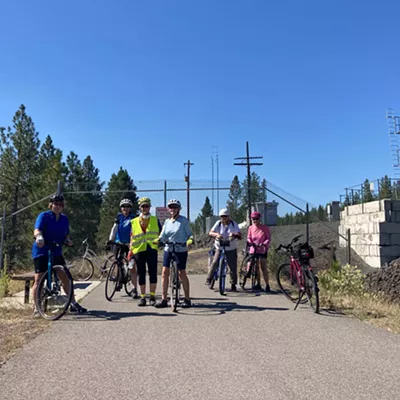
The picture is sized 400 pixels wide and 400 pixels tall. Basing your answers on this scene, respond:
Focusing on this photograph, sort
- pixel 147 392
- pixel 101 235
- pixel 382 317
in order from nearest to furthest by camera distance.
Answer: pixel 147 392
pixel 382 317
pixel 101 235

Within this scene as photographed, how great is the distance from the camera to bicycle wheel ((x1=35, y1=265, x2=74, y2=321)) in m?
6.32

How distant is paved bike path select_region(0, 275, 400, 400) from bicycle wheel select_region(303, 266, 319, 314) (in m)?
0.31

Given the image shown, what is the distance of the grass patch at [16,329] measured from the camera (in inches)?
184

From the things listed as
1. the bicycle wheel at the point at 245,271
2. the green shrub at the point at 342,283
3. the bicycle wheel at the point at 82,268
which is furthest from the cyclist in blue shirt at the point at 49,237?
the bicycle wheel at the point at 82,268

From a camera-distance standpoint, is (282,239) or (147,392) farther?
(282,239)

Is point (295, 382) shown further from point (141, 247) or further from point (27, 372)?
point (141, 247)

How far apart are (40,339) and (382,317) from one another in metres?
4.96

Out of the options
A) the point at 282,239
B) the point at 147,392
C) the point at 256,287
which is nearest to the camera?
the point at 147,392

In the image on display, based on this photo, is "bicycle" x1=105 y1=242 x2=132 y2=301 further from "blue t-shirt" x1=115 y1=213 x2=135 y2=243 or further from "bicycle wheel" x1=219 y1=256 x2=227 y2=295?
"bicycle wheel" x1=219 y1=256 x2=227 y2=295

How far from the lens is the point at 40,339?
5.10m

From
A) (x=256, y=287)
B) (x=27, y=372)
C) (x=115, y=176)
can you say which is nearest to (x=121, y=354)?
(x=27, y=372)

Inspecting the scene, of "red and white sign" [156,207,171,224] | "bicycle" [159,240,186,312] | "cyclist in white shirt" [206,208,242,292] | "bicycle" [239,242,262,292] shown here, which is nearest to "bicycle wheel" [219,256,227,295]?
"cyclist in white shirt" [206,208,242,292]

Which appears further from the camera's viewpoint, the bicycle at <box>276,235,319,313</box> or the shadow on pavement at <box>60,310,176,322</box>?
the bicycle at <box>276,235,319,313</box>

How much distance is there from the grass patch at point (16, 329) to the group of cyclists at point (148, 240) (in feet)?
1.04
